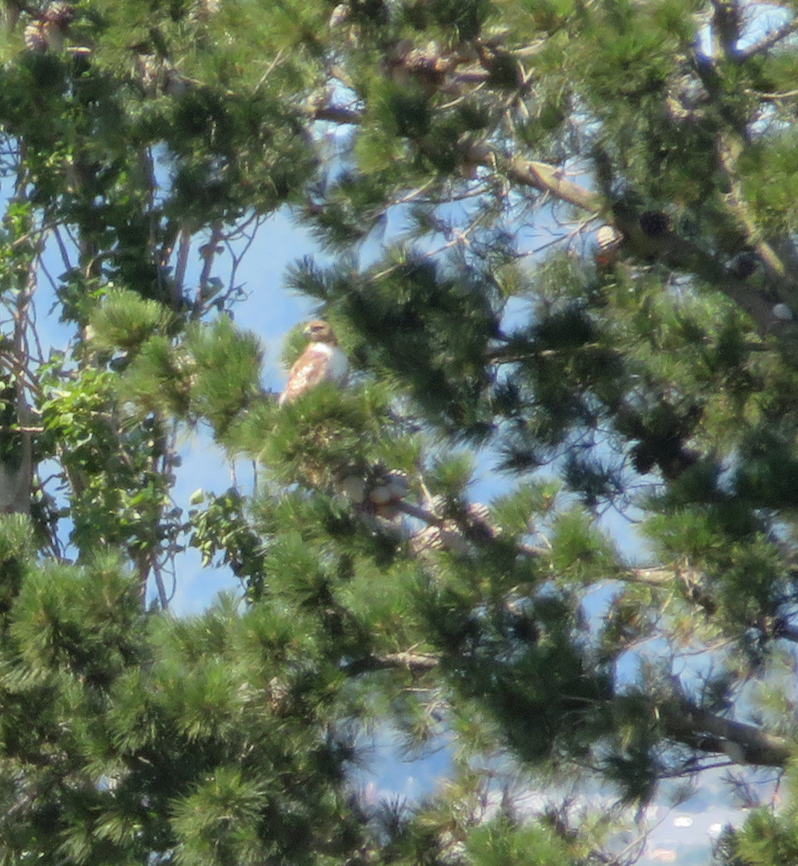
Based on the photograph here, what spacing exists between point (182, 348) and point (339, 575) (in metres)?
0.54

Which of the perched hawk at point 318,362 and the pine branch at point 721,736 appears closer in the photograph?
the pine branch at point 721,736

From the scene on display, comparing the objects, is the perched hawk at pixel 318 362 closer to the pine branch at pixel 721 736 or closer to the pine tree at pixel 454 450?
the pine tree at pixel 454 450

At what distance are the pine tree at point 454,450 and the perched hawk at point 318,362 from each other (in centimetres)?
7

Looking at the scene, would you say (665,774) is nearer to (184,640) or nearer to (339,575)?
(339,575)

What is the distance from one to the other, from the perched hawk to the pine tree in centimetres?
7

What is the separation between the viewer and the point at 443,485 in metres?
2.55

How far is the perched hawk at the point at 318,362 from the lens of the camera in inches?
111

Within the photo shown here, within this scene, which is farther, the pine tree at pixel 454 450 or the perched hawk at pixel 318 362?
the perched hawk at pixel 318 362

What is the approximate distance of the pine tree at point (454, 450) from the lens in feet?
7.78

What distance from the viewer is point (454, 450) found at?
2766 millimetres

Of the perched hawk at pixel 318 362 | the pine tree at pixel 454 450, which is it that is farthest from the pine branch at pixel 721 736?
the perched hawk at pixel 318 362

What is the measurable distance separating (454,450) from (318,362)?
37 centimetres

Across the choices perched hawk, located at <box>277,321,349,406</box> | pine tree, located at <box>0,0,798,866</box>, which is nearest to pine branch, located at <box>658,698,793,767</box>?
pine tree, located at <box>0,0,798,866</box>

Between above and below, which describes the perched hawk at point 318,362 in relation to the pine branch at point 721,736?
above
